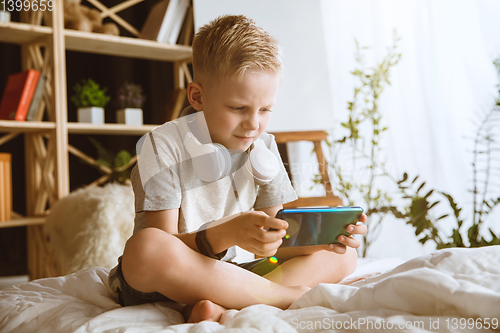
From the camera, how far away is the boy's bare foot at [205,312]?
63cm

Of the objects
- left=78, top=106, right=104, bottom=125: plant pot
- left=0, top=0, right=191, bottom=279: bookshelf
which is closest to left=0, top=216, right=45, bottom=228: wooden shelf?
left=0, top=0, right=191, bottom=279: bookshelf

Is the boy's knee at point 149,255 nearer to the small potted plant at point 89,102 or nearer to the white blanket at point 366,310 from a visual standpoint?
the white blanket at point 366,310

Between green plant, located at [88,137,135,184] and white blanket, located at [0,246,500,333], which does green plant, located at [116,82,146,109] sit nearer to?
green plant, located at [88,137,135,184]

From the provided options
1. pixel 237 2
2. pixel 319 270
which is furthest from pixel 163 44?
pixel 319 270

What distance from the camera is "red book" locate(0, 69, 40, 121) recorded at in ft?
5.66

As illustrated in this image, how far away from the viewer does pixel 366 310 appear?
1.83 ft

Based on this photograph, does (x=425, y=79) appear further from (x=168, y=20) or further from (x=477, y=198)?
(x=168, y=20)

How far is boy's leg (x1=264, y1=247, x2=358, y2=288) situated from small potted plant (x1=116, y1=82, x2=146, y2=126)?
138 cm

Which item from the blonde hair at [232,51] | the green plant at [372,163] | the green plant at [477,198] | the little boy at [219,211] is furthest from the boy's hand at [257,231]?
the green plant at [372,163]

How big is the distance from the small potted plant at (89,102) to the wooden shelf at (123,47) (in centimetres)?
17

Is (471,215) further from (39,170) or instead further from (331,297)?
(39,170)

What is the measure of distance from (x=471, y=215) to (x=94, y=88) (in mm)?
1701

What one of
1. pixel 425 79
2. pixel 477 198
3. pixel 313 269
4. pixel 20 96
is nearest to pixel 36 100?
pixel 20 96

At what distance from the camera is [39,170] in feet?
6.18
